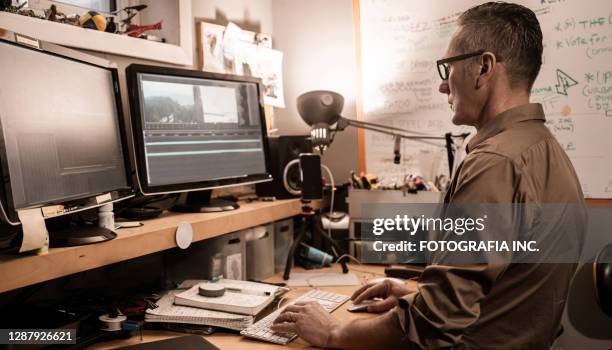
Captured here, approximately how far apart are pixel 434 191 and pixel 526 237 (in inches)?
34.4

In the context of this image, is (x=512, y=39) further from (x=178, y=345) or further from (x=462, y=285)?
(x=178, y=345)

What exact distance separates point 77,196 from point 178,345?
413 mm

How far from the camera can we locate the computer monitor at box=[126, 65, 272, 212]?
1396 mm

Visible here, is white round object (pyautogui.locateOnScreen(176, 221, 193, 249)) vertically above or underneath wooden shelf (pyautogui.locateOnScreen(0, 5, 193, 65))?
underneath

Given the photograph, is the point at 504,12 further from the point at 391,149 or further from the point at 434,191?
the point at 391,149

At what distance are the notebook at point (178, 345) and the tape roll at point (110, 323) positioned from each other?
9 centimetres

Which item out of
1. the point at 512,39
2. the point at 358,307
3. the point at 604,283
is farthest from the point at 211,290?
the point at 604,283

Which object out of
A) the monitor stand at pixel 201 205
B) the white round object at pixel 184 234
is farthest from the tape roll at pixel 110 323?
the monitor stand at pixel 201 205

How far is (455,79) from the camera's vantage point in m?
1.18

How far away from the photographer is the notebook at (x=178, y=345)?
1054 mm

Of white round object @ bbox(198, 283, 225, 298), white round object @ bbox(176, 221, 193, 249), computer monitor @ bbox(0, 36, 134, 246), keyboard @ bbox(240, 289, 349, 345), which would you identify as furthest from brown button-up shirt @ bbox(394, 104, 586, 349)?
computer monitor @ bbox(0, 36, 134, 246)

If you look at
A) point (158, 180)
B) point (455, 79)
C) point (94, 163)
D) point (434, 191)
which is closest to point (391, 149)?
point (434, 191)

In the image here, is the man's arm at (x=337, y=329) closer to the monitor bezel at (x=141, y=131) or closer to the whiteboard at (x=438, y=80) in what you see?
the monitor bezel at (x=141, y=131)

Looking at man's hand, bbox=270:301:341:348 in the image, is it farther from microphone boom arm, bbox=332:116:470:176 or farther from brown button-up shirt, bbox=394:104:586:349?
microphone boom arm, bbox=332:116:470:176
